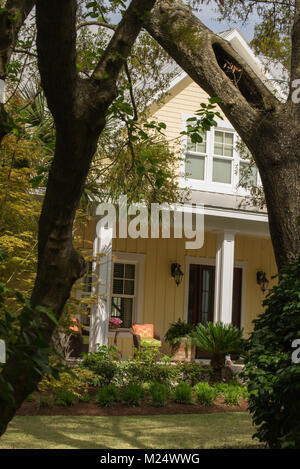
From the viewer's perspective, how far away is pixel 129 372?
34.6ft

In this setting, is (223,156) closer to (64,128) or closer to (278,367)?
(278,367)

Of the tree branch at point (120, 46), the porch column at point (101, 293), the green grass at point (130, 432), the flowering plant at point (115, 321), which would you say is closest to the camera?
the tree branch at point (120, 46)

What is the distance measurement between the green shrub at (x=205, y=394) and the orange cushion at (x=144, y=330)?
384 centimetres

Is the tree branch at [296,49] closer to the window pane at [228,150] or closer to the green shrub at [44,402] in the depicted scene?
the green shrub at [44,402]

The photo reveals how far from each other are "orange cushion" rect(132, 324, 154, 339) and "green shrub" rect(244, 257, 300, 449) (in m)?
8.72

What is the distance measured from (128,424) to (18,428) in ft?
4.89

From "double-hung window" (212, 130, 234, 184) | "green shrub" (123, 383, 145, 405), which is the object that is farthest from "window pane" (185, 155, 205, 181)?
"green shrub" (123, 383, 145, 405)

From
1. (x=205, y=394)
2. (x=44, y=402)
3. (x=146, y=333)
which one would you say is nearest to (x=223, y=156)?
(x=146, y=333)

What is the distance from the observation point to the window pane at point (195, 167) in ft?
47.4

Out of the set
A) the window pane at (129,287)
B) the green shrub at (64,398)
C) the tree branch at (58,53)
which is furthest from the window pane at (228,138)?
the tree branch at (58,53)

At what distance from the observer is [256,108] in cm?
705
